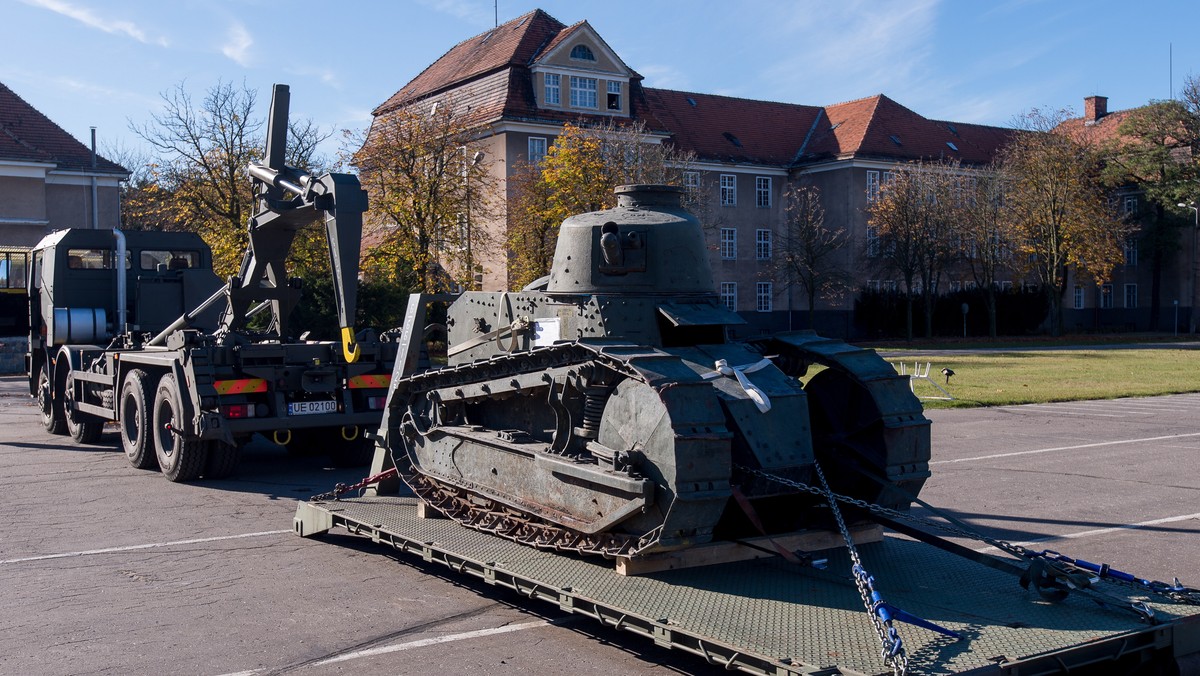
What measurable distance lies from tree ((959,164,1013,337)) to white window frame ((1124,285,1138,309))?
13.7 m

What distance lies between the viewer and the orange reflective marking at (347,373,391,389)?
1345 cm

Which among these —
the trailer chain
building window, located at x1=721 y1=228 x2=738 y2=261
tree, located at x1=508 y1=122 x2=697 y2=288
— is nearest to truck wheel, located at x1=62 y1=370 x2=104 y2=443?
the trailer chain

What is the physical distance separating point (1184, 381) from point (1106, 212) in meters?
28.3

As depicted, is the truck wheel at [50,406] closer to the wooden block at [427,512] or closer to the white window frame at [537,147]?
the wooden block at [427,512]

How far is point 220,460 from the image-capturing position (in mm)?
13062

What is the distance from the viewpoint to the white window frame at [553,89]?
43.0 metres

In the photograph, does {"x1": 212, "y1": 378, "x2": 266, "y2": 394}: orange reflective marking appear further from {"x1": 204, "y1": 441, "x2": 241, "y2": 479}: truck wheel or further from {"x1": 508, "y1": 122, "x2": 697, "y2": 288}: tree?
{"x1": 508, "y1": 122, "x2": 697, "y2": 288}: tree

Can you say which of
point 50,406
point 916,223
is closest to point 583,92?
point 916,223

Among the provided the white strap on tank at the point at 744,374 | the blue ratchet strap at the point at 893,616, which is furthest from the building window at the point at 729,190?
the blue ratchet strap at the point at 893,616

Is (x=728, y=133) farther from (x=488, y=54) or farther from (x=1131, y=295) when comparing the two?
(x=1131, y=295)

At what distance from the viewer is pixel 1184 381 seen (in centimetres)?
2794

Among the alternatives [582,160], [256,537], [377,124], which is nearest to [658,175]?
[582,160]

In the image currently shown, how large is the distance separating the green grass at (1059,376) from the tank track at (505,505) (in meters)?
13.9

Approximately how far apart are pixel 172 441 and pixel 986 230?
Answer: 43.8 m
